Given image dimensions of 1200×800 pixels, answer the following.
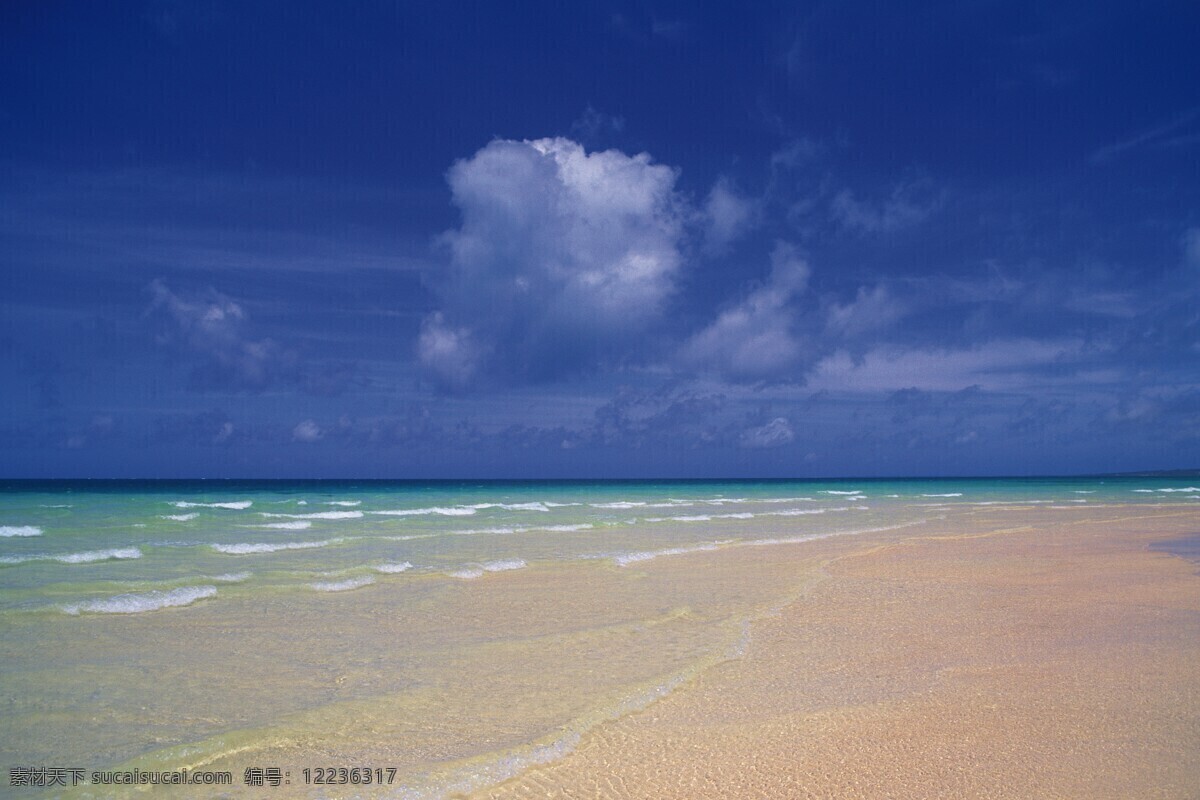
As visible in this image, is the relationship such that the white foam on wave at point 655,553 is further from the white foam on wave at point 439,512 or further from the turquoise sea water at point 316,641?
the white foam on wave at point 439,512

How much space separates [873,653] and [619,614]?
12.3 ft

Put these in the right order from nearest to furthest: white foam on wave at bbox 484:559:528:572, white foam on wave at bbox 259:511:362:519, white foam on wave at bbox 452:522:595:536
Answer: white foam on wave at bbox 484:559:528:572, white foam on wave at bbox 452:522:595:536, white foam on wave at bbox 259:511:362:519

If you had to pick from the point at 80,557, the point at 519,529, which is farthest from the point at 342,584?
the point at 519,529

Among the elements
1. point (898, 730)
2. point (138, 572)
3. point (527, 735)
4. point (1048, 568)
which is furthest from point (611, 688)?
point (1048, 568)

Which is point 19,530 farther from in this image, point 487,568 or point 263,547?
point 487,568

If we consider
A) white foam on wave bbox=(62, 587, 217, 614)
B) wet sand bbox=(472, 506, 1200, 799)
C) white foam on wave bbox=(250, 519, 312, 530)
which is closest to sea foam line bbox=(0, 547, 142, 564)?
white foam on wave bbox=(62, 587, 217, 614)

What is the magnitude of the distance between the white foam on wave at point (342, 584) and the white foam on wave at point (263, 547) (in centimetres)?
639

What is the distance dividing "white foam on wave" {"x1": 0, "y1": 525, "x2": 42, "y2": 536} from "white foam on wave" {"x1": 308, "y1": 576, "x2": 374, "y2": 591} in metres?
16.1

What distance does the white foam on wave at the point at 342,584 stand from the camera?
1330cm

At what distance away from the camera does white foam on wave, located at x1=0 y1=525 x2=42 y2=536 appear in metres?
23.6

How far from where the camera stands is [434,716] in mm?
6695

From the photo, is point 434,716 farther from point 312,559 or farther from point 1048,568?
point 1048,568

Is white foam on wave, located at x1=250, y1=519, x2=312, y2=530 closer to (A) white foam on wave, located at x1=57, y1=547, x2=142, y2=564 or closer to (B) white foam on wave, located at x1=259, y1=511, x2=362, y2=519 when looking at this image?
(B) white foam on wave, located at x1=259, y1=511, x2=362, y2=519

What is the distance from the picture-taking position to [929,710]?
269 inches
